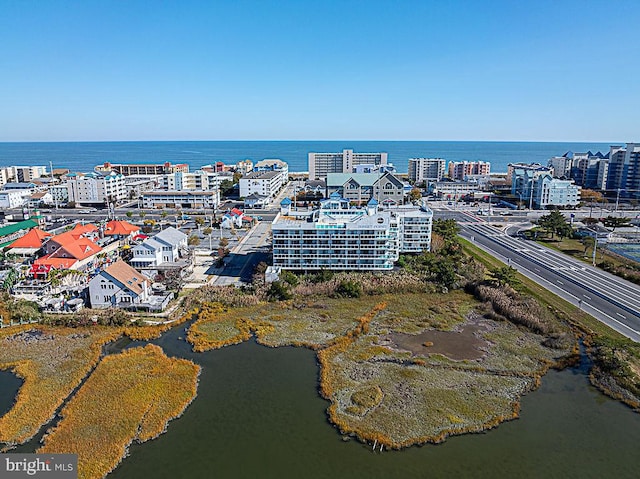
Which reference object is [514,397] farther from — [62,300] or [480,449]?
[62,300]

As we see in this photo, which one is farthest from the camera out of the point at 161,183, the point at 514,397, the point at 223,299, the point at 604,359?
the point at 161,183

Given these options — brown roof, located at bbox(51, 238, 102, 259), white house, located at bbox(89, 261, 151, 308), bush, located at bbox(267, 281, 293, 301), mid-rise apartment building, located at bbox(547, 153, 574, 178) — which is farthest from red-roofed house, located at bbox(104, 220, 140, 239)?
mid-rise apartment building, located at bbox(547, 153, 574, 178)

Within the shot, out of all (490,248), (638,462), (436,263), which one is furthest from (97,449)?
(490,248)

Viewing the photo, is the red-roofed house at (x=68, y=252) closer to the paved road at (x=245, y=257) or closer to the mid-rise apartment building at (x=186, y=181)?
the paved road at (x=245, y=257)

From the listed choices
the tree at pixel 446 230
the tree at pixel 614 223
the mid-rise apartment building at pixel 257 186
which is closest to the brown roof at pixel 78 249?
the tree at pixel 446 230

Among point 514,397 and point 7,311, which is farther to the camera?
point 7,311

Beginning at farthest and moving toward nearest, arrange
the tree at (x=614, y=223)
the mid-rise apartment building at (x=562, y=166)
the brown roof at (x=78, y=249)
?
the mid-rise apartment building at (x=562, y=166) → the tree at (x=614, y=223) → the brown roof at (x=78, y=249)
